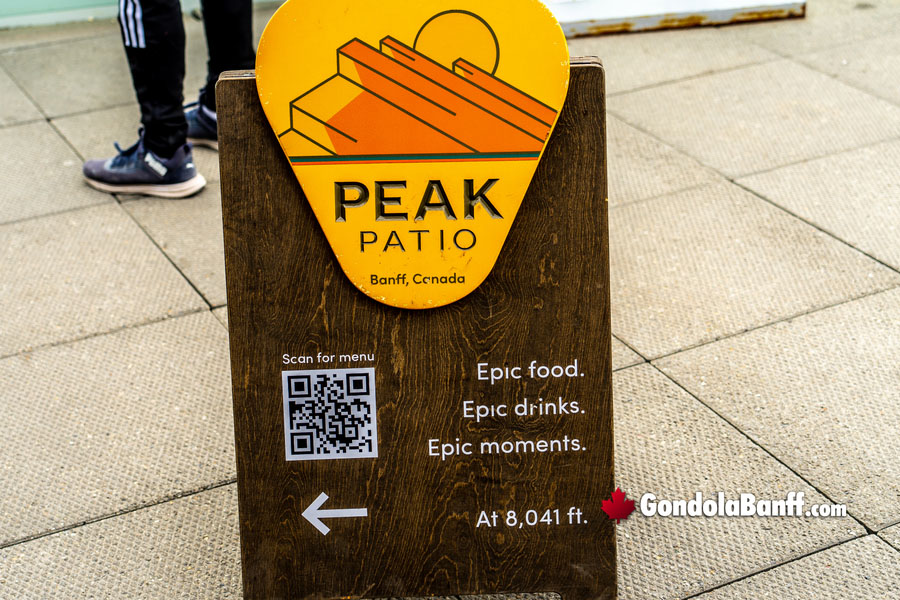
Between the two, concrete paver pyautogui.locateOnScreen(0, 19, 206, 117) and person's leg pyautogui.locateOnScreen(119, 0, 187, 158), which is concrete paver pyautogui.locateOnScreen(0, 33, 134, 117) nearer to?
concrete paver pyautogui.locateOnScreen(0, 19, 206, 117)

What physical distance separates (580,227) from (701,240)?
2.13 m

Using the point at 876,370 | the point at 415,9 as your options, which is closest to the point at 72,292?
the point at 415,9

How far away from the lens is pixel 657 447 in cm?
304

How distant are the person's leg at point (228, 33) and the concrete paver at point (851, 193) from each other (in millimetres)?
2500

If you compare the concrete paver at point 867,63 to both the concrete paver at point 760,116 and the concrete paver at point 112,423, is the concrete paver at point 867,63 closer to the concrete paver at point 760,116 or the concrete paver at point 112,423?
the concrete paver at point 760,116

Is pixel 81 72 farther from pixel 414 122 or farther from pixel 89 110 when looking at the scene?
pixel 414 122

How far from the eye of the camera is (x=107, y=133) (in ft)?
17.7

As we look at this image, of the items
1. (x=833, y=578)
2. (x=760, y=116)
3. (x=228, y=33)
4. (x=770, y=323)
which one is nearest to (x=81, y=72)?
(x=228, y=33)

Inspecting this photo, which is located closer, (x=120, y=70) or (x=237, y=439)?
(x=237, y=439)

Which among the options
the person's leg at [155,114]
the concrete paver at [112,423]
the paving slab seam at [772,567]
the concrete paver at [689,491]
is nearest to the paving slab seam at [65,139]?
the person's leg at [155,114]

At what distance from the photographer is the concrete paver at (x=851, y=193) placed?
412cm

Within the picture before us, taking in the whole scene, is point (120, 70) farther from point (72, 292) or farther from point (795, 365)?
point (795, 365)

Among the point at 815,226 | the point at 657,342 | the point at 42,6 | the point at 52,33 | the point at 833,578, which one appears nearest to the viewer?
the point at 833,578

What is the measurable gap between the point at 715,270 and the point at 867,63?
2.67 meters
